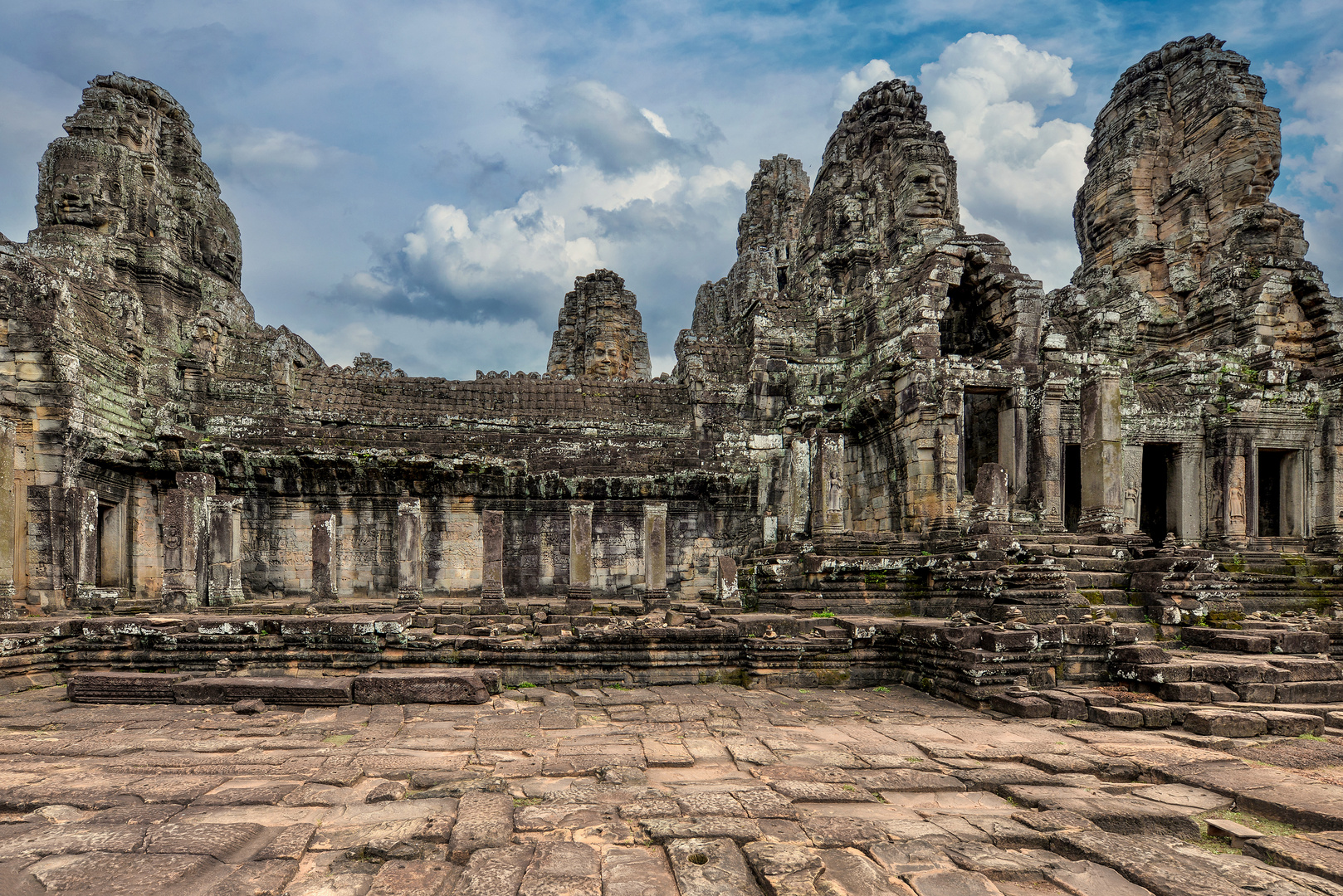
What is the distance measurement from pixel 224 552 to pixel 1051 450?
1539 cm

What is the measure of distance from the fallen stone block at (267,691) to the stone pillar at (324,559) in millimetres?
4665

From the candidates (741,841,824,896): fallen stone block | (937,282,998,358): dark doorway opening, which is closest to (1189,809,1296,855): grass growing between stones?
(741,841,824,896): fallen stone block

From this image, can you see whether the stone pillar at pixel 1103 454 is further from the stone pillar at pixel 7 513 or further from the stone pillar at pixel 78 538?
the stone pillar at pixel 7 513

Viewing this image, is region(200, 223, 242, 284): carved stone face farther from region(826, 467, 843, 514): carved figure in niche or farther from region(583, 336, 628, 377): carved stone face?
region(826, 467, 843, 514): carved figure in niche

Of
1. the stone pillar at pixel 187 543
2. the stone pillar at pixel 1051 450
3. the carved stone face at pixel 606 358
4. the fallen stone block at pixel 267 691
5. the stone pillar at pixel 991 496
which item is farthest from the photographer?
the carved stone face at pixel 606 358

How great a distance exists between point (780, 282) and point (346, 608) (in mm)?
26834

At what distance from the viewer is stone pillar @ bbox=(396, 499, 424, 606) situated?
12.2m

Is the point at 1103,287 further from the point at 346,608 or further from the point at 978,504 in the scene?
the point at 346,608

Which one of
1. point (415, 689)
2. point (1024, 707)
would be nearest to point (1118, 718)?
point (1024, 707)

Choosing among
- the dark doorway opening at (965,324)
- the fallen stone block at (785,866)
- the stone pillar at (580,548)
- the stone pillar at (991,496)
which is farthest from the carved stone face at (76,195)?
the fallen stone block at (785,866)

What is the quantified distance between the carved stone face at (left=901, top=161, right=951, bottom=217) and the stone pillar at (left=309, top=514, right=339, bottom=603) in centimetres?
1418

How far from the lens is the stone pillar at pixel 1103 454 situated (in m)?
12.5

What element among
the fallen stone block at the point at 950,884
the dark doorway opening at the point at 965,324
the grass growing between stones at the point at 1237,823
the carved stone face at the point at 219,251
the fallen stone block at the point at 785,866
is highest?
the carved stone face at the point at 219,251

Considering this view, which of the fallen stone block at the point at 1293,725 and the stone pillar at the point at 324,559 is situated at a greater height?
the stone pillar at the point at 324,559
